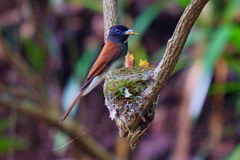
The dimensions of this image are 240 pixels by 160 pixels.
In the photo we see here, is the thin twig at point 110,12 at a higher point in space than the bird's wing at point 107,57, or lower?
higher

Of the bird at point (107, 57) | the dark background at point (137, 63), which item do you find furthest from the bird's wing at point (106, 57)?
the dark background at point (137, 63)

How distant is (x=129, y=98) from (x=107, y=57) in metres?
0.92

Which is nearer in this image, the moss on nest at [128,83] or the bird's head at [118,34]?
the moss on nest at [128,83]

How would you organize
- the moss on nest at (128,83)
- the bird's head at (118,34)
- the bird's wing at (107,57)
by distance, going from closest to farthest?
the moss on nest at (128,83), the bird's head at (118,34), the bird's wing at (107,57)

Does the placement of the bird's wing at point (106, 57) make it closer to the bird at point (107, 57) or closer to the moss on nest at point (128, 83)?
the bird at point (107, 57)

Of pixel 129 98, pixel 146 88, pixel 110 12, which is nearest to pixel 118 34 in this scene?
pixel 110 12

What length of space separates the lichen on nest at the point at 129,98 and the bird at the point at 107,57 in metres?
0.38

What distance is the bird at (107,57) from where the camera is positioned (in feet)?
12.9

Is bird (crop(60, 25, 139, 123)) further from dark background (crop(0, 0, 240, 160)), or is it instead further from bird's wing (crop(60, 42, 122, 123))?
dark background (crop(0, 0, 240, 160))

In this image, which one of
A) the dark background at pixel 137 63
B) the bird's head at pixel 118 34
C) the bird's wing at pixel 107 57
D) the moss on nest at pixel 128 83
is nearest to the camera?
the moss on nest at pixel 128 83

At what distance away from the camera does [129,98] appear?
3.26m

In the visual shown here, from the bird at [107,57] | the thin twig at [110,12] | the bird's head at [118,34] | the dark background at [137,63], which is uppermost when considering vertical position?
the thin twig at [110,12]

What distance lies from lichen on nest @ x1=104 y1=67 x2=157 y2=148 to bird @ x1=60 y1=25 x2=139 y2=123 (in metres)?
0.38

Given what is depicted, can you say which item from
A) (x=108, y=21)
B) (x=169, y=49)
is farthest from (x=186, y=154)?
(x=169, y=49)
